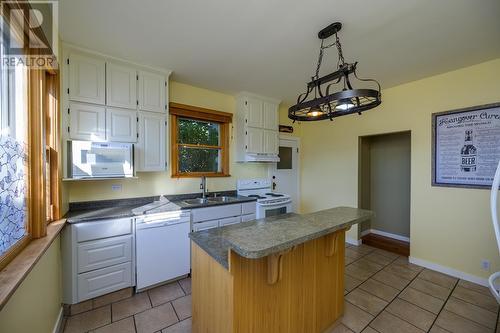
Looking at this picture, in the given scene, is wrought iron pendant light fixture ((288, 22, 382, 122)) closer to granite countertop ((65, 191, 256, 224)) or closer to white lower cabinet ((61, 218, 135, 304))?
granite countertop ((65, 191, 256, 224))

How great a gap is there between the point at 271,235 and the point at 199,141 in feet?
8.60

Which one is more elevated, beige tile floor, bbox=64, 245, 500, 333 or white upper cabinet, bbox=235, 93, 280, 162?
white upper cabinet, bbox=235, 93, 280, 162

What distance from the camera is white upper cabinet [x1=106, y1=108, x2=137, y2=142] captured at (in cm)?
244

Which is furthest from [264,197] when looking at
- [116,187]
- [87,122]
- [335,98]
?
[87,122]

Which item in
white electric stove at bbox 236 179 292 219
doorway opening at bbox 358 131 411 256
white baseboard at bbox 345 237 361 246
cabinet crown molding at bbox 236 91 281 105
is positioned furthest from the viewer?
doorway opening at bbox 358 131 411 256

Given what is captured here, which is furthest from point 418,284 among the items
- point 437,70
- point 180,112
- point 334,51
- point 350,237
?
point 180,112

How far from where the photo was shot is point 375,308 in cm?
216

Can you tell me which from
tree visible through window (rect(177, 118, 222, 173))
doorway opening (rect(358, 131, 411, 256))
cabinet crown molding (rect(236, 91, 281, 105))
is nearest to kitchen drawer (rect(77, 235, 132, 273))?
tree visible through window (rect(177, 118, 222, 173))

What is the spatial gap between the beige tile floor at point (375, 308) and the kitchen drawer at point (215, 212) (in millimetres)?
803

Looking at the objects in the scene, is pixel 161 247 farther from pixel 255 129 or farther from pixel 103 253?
pixel 255 129

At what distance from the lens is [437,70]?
277 centimetres

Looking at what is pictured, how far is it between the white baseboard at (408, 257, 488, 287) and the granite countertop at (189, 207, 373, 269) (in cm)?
215

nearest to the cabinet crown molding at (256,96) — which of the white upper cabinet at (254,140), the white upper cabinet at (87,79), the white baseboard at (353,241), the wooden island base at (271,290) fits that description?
the white upper cabinet at (254,140)

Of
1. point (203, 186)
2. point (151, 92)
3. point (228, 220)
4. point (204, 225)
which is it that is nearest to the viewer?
point (151, 92)
